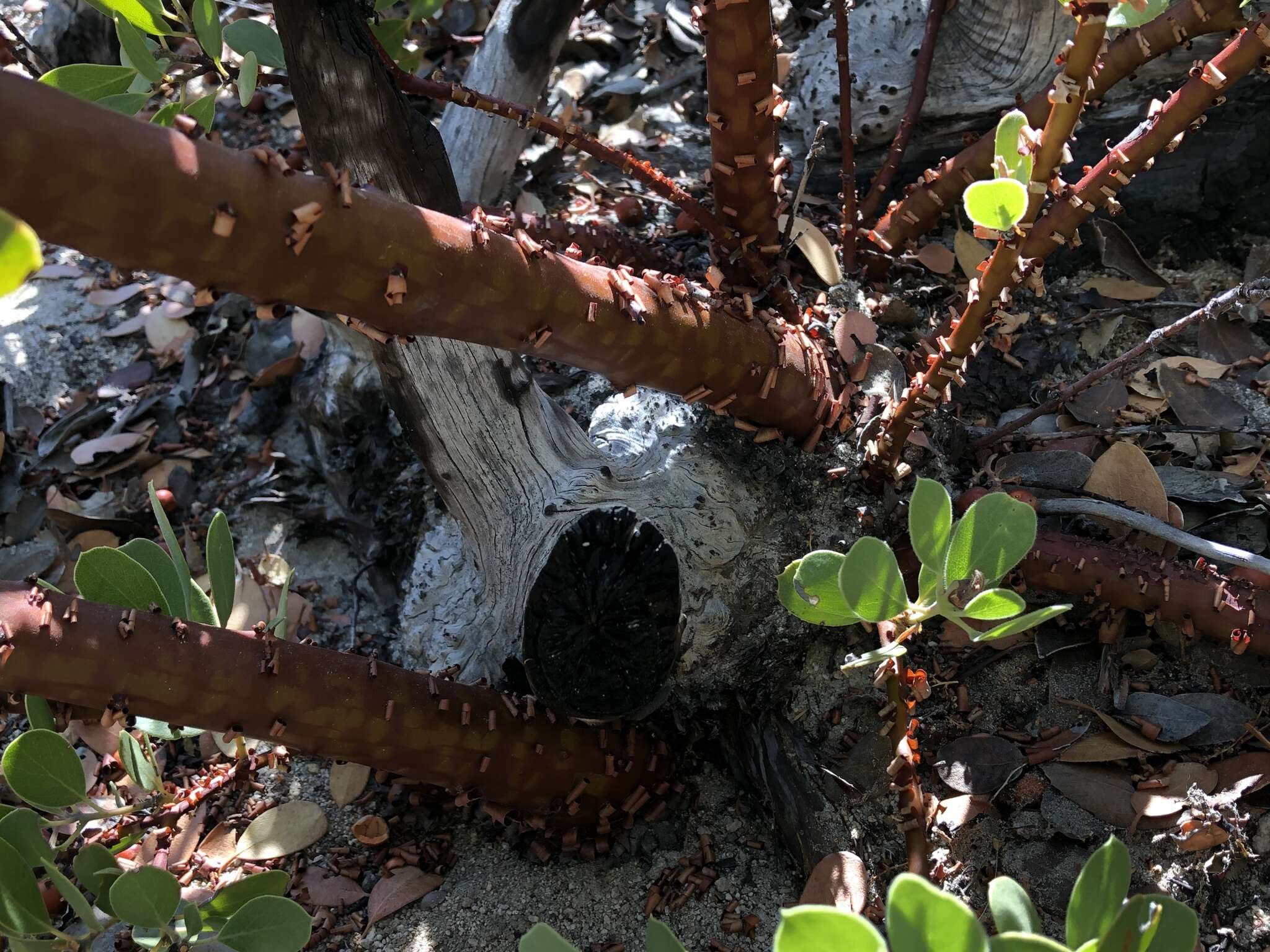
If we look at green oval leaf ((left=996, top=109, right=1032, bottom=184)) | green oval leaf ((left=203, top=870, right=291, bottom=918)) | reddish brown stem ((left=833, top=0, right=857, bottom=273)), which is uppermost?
green oval leaf ((left=996, top=109, right=1032, bottom=184))

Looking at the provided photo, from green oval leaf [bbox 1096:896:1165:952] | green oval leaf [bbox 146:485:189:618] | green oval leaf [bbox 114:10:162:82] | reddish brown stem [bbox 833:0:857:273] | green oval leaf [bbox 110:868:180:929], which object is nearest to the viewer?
green oval leaf [bbox 1096:896:1165:952]

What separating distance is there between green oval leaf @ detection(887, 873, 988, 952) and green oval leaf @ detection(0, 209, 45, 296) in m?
0.57

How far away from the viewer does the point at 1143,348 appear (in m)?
1.33

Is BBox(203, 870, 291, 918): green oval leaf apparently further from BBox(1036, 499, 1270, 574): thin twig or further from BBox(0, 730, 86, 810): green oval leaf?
BBox(1036, 499, 1270, 574): thin twig


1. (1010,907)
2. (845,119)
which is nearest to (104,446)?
(845,119)

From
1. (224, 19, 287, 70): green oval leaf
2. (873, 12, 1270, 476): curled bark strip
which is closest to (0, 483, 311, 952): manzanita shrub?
(224, 19, 287, 70): green oval leaf

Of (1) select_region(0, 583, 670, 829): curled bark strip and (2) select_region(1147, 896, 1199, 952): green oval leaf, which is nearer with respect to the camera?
(2) select_region(1147, 896, 1199, 952): green oval leaf

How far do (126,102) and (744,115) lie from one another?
0.73 metres

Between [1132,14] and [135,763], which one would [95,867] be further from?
[1132,14]

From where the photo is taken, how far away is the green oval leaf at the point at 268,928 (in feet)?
3.30

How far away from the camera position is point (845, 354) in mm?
1537

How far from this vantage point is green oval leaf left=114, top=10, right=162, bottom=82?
106 centimetres

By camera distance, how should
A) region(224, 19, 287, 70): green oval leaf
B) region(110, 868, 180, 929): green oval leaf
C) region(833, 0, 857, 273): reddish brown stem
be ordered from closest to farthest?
region(110, 868, 180, 929): green oval leaf → region(224, 19, 287, 70): green oval leaf → region(833, 0, 857, 273): reddish brown stem

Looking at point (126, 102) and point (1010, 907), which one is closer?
point (1010, 907)
